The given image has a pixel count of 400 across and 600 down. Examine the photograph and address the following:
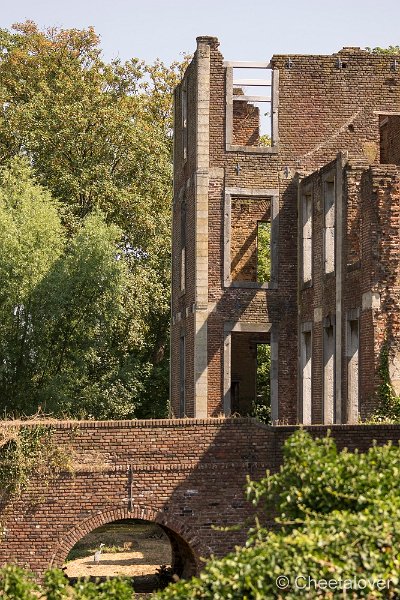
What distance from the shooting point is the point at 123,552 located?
34781 mm

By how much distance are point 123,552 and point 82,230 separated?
341 inches

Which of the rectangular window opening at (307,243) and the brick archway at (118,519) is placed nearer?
the brick archway at (118,519)

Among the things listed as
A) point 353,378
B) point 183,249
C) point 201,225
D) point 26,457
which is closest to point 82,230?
point 183,249

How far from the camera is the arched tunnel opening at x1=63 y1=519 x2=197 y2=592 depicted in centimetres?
2739

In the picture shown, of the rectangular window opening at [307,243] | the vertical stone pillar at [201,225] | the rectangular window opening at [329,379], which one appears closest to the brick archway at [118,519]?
the rectangular window opening at [329,379]

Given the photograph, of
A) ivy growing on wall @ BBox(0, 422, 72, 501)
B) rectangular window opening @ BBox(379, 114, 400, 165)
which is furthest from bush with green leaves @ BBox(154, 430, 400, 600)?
rectangular window opening @ BBox(379, 114, 400, 165)

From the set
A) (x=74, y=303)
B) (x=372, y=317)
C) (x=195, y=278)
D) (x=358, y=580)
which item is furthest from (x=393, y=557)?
(x=74, y=303)

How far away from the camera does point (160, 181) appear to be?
1614 inches

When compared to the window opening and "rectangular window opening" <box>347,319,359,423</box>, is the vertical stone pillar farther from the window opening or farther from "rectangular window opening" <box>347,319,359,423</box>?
"rectangular window opening" <box>347,319,359,423</box>

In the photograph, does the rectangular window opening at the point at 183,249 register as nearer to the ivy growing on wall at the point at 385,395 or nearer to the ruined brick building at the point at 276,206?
the ruined brick building at the point at 276,206

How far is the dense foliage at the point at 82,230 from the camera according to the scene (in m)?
35.5

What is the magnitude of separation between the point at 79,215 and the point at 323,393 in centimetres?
1504

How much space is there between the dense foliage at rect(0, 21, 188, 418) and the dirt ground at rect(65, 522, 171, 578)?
3.41 meters

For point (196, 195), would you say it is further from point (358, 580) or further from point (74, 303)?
point (358, 580)
